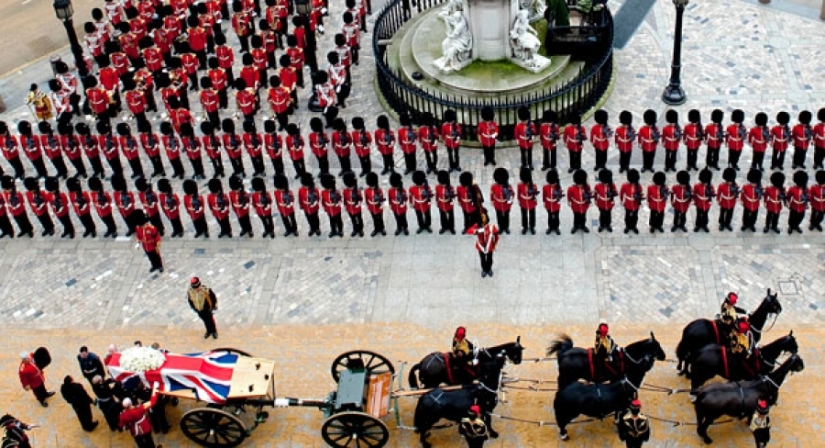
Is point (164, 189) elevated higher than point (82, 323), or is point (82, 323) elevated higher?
point (164, 189)

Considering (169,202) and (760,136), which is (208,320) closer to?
(169,202)

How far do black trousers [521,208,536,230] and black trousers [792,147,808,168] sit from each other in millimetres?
4273

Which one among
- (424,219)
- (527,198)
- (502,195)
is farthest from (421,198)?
(527,198)

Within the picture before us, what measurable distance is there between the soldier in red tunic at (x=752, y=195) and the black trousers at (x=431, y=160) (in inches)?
192

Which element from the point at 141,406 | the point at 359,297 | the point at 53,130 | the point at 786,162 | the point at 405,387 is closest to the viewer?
the point at 141,406

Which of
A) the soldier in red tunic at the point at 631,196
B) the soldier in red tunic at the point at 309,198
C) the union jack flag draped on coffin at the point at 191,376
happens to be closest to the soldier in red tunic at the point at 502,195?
the soldier in red tunic at the point at 631,196

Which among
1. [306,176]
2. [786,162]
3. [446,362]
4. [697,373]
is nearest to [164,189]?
[306,176]

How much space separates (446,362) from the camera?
1230 cm

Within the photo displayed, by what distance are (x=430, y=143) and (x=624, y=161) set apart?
10.1 ft

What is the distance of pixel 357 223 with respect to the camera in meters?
15.7

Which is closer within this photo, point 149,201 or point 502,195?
point 502,195

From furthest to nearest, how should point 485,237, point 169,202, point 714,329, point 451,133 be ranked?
point 451,133 → point 169,202 → point 485,237 → point 714,329

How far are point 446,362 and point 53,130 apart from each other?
34.4 ft

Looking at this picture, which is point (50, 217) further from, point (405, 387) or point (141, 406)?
point (405, 387)
